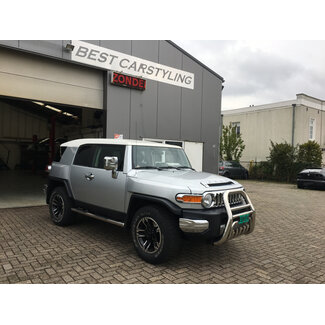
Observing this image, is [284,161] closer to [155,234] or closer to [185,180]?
[185,180]

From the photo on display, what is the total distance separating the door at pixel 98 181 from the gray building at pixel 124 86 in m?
3.85

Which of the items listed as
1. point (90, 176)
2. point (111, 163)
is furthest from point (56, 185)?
point (111, 163)

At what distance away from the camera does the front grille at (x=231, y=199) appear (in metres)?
4.04

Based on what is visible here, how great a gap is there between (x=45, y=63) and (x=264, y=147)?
71.1ft

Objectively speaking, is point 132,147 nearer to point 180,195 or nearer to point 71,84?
point 180,195

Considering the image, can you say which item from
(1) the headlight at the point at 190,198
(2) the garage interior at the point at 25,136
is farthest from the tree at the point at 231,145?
(1) the headlight at the point at 190,198

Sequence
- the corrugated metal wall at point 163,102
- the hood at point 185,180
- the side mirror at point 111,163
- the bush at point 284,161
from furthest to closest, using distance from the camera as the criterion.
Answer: the bush at point 284,161, the corrugated metal wall at point 163,102, the side mirror at point 111,163, the hood at point 185,180

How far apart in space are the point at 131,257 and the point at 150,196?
3.45 feet

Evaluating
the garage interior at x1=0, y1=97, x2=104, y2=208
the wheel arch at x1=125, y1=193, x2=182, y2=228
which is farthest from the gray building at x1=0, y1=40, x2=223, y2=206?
the garage interior at x1=0, y1=97, x2=104, y2=208

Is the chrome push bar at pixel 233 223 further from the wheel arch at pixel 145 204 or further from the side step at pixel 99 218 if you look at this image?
the side step at pixel 99 218

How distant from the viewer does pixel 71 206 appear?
586 centimetres

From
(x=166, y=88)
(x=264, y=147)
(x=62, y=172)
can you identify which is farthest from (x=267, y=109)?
(x=62, y=172)

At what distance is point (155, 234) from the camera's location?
4.15 meters

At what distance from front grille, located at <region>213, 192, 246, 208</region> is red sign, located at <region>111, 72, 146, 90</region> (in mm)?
6696
